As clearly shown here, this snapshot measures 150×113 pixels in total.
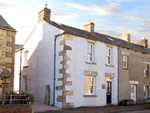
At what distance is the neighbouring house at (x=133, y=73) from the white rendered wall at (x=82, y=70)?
5.95 ft

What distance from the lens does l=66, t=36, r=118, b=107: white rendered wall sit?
16031 mm

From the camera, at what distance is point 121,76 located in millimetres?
20359

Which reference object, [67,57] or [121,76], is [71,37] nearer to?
[67,57]

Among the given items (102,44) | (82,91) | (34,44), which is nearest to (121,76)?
(102,44)

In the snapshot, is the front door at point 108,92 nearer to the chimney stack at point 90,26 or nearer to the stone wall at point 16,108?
the chimney stack at point 90,26

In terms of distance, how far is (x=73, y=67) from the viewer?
53.0ft

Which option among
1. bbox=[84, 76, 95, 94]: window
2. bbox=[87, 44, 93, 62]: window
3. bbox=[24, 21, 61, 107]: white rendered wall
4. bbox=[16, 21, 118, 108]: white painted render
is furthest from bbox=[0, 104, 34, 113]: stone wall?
bbox=[87, 44, 93, 62]: window

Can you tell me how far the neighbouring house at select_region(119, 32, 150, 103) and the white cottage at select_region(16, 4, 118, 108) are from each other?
1.01 meters

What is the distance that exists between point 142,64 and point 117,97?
5.92 m

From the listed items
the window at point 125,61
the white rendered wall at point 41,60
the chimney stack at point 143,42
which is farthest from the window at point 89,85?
the chimney stack at point 143,42

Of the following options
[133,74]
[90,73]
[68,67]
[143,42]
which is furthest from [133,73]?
[68,67]

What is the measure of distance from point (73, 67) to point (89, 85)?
237cm

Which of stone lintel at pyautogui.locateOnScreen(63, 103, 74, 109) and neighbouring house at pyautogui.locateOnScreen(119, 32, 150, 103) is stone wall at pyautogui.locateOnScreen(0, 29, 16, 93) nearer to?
stone lintel at pyautogui.locateOnScreen(63, 103, 74, 109)

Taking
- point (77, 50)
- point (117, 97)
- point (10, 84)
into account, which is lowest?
point (117, 97)
